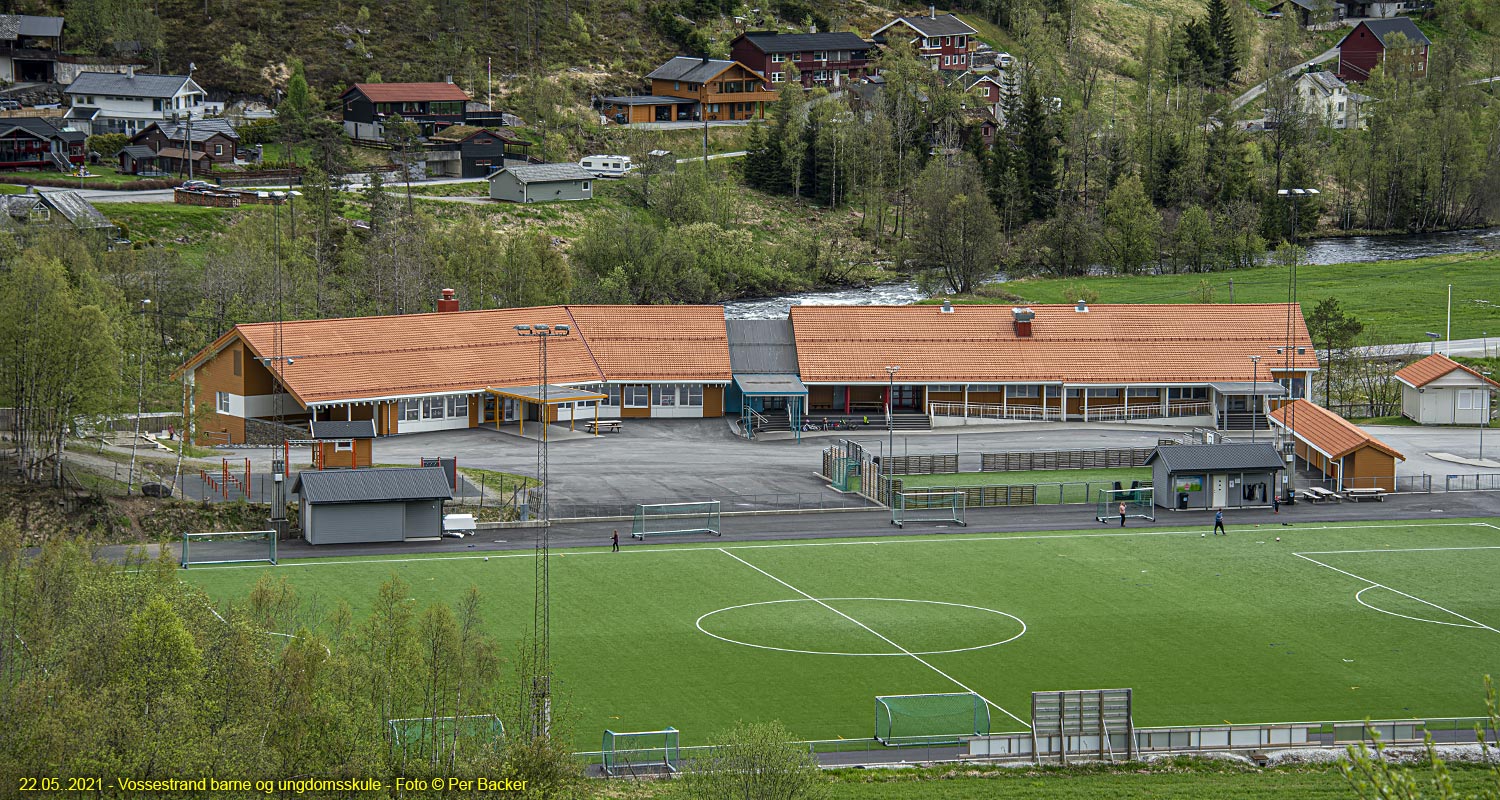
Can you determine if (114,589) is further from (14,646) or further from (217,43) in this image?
(217,43)

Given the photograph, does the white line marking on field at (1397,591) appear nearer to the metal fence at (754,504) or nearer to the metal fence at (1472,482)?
the metal fence at (1472,482)

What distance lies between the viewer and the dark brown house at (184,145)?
14075 centimetres

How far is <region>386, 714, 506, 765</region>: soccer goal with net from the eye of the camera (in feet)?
102

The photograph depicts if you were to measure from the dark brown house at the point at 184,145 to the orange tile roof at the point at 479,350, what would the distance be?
60.5 meters

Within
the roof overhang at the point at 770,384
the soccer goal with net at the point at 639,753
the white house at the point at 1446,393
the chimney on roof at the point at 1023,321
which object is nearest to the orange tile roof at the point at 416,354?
the roof overhang at the point at 770,384

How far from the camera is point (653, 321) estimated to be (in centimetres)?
9381

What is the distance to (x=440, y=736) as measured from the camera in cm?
3225

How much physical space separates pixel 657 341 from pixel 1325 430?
116 feet

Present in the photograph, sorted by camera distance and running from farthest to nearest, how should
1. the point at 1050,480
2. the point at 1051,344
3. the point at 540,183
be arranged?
1. the point at 540,183
2. the point at 1051,344
3. the point at 1050,480

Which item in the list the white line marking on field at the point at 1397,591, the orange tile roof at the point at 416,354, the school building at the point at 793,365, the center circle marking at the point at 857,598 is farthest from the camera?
the school building at the point at 793,365

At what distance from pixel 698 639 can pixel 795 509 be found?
743 inches

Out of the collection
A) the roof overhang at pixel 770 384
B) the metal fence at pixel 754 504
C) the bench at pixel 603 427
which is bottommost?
the metal fence at pixel 754 504

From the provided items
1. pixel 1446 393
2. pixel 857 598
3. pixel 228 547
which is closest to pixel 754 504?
pixel 857 598

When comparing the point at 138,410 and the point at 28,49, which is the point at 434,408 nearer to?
the point at 138,410
